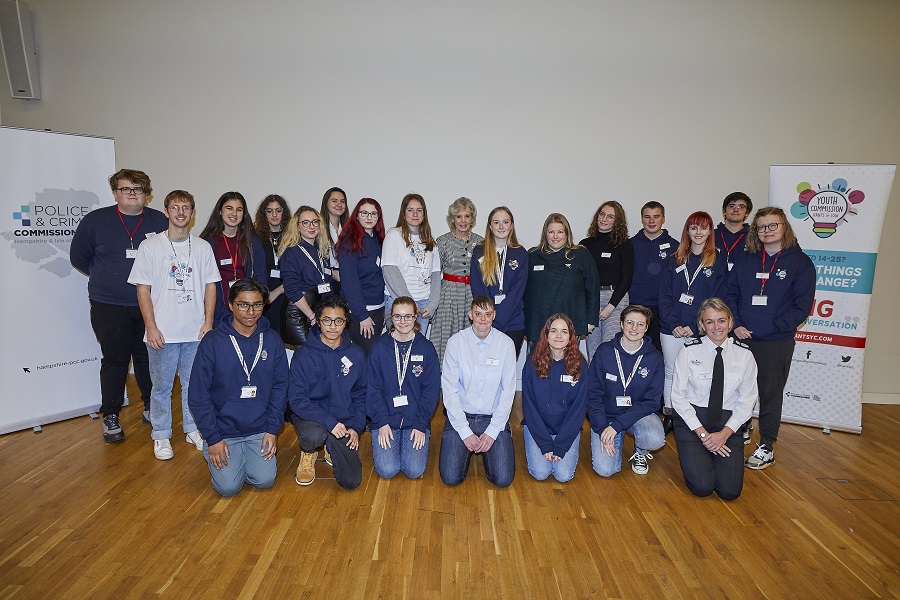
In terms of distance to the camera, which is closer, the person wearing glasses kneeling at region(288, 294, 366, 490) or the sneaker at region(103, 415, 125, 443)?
the person wearing glasses kneeling at region(288, 294, 366, 490)

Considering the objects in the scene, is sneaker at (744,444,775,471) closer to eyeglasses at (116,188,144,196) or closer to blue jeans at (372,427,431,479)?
blue jeans at (372,427,431,479)

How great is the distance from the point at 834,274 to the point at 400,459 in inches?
151

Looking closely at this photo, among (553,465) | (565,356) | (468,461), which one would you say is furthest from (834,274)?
(468,461)

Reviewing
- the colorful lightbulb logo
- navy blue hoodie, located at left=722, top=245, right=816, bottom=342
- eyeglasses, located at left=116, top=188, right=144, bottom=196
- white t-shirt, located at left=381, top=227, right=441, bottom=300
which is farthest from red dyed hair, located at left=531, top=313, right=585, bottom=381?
eyeglasses, located at left=116, top=188, right=144, bottom=196

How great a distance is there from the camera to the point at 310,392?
11.0 feet

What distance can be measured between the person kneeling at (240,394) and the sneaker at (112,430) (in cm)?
109

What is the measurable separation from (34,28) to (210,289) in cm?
385

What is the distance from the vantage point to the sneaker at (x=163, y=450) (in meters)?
3.55

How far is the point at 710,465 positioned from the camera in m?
3.26

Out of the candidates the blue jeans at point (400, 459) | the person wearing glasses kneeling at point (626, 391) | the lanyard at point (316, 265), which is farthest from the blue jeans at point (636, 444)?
the lanyard at point (316, 265)

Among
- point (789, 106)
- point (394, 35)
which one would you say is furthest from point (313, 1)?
point (789, 106)

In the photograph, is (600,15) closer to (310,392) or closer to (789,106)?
(789,106)

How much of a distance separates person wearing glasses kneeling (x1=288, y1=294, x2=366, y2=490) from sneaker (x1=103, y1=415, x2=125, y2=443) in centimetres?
143

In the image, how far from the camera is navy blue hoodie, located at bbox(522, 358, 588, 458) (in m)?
3.33
